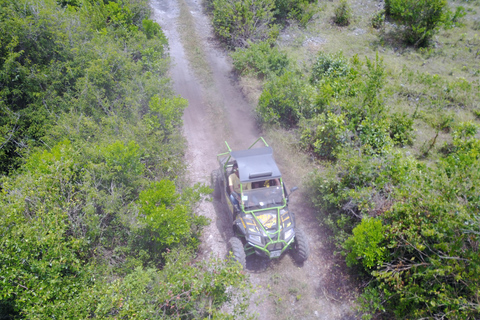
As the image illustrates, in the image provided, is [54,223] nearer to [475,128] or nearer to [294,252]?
[294,252]

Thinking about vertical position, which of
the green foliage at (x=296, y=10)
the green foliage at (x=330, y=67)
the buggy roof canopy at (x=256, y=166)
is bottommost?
the buggy roof canopy at (x=256, y=166)

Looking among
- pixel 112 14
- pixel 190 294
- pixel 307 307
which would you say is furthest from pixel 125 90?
pixel 307 307

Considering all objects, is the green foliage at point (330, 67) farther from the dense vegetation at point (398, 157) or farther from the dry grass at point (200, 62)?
the dry grass at point (200, 62)

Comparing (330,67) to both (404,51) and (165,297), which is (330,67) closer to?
(404,51)

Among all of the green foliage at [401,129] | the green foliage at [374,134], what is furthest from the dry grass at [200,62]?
the green foliage at [401,129]

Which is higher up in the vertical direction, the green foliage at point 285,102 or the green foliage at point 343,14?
the green foliage at point 343,14

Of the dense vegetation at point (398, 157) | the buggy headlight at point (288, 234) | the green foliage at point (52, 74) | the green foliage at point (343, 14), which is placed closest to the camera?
the dense vegetation at point (398, 157)
